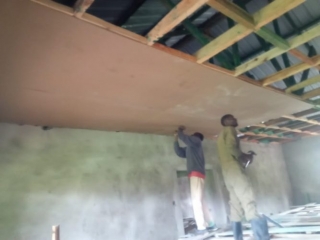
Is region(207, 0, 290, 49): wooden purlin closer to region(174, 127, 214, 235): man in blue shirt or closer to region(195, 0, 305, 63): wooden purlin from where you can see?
region(195, 0, 305, 63): wooden purlin

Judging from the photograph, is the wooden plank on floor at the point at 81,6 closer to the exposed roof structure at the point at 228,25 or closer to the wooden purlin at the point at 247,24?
the exposed roof structure at the point at 228,25

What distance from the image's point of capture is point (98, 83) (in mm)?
2486

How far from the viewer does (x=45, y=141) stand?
132 inches

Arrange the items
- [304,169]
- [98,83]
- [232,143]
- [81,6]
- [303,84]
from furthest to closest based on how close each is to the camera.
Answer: [304,169], [303,84], [232,143], [98,83], [81,6]


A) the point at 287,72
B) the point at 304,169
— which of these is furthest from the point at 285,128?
the point at 287,72

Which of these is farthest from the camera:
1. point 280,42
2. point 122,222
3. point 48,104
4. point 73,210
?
point 122,222

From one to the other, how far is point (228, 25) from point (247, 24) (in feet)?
2.32

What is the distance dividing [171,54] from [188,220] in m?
3.80

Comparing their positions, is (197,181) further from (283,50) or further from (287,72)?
(283,50)

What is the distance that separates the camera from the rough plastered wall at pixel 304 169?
7258mm

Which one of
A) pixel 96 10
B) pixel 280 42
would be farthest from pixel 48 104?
pixel 280 42

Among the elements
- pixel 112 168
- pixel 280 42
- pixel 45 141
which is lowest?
pixel 112 168

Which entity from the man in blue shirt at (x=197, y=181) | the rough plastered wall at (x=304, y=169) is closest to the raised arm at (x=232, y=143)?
the man in blue shirt at (x=197, y=181)

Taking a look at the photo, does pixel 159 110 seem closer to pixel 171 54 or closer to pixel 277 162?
pixel 171 54
